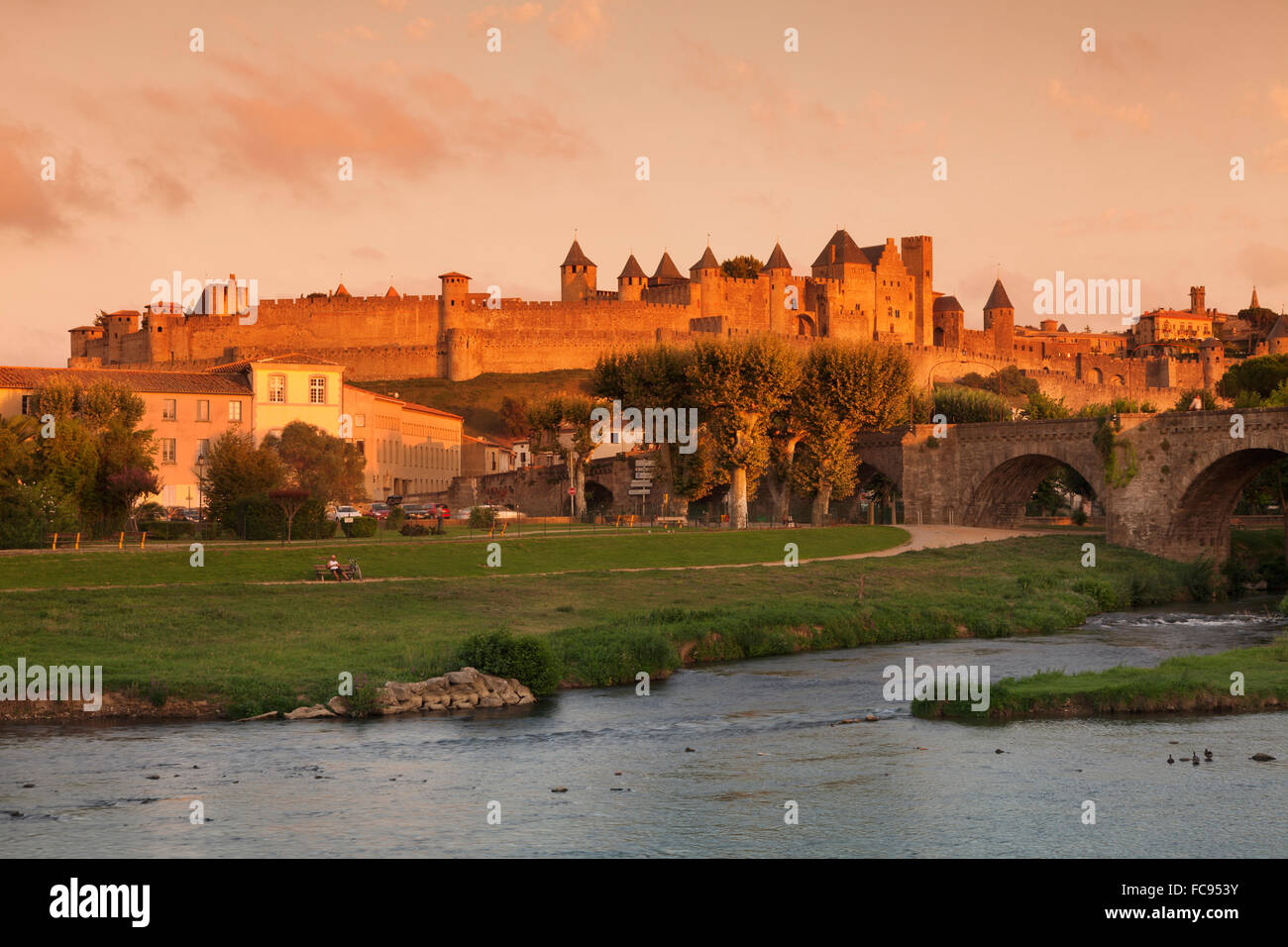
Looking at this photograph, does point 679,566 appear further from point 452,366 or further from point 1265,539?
point 452,366

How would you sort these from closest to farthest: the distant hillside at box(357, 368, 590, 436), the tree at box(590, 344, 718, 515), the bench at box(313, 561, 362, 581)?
the bench at box(313, 561, 362, 581)
the tree at box(590, 344, 718, 515)
the distant hillside at box(357, 368, 590, 436)

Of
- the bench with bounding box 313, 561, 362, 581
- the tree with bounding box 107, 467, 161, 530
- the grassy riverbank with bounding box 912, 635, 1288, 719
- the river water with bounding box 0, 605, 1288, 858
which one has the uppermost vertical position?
the tree with bounding box 107, 467, 161, 530

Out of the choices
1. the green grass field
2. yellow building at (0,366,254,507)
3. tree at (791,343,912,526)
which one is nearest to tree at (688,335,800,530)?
tree at (791,343,912,526)

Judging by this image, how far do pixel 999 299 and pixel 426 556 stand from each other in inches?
5293

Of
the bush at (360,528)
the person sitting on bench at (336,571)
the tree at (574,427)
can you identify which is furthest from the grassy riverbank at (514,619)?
the tree at (574,427)

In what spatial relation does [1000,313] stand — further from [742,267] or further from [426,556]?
[426,556]

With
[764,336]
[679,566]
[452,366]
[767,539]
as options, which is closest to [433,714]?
[679,566]

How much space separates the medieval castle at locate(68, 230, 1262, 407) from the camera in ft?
429

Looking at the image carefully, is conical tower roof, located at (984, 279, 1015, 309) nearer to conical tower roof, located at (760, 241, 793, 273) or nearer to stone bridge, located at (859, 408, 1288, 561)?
conical tower roof, located at (760, 241, 793, 273)

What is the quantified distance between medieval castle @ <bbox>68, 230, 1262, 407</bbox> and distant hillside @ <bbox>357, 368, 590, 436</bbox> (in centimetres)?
196

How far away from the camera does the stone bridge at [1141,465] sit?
1917 inches

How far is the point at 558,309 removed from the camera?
13512cm

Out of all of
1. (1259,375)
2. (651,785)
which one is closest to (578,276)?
(1259,375)

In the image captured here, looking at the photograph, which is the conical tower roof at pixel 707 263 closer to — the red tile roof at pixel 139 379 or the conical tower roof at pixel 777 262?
the conical tower roof at pixel 777 262
